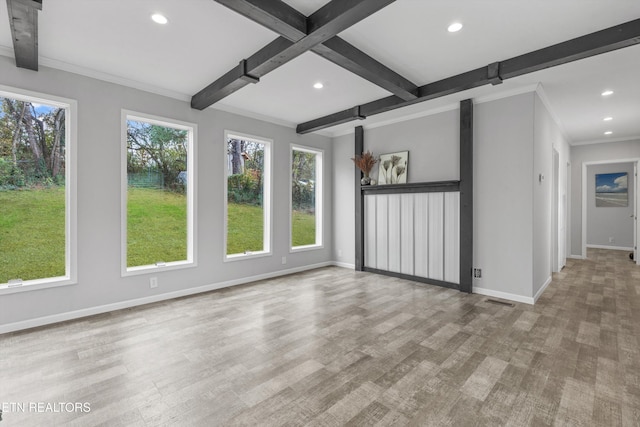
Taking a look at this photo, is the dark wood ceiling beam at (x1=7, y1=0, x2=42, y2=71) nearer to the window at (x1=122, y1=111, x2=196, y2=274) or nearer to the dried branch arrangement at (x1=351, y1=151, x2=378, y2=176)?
the window at (x1=122, y1=111, x2=196, y2=274)

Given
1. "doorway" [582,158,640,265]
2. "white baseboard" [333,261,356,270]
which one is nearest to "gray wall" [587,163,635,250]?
"doorway" [582,158,640,265]

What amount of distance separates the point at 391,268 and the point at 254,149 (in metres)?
3.13

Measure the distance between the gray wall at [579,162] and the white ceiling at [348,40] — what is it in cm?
309

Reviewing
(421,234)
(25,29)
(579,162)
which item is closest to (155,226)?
(25,29)

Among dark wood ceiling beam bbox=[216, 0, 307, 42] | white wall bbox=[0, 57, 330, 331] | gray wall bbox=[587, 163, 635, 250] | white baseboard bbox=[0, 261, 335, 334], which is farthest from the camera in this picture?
gray wall bbox=[587, 163, 635, 250]

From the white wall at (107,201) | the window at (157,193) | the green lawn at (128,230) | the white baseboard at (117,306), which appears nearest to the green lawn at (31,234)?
the green lawn at (128,230)

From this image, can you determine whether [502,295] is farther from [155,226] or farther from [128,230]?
[128,230]

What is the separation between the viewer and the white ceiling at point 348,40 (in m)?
2.36

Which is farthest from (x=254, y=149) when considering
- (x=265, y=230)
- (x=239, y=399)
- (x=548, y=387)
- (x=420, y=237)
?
(x=548, y=387)

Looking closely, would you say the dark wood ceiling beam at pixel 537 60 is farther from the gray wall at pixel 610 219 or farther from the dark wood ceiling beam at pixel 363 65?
the gray wall at pixel 610 219

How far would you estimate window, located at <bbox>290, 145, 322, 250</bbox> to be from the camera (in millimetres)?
5793

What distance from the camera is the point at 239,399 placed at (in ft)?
6.43

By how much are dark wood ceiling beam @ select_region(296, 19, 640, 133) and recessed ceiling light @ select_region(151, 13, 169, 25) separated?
286 cm

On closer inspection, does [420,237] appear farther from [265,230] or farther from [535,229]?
[265,230]
